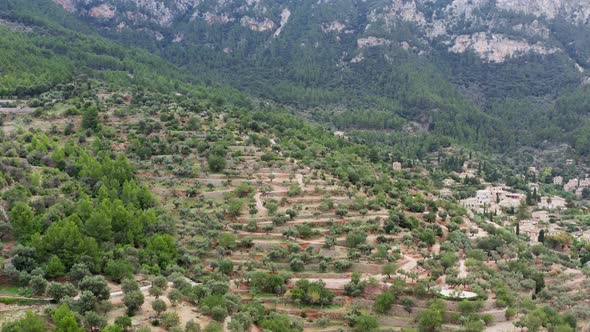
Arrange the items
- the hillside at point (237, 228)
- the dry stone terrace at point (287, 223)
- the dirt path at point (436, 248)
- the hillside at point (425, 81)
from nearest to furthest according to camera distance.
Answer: the hillside at point (237, 228)
the dry stone terrace at point (287, 223)
the dirt path at point (436, 248)
the hillside at point (425, 81)

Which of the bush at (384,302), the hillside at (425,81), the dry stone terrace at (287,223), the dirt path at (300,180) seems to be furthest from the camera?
the hillside at (425,81)

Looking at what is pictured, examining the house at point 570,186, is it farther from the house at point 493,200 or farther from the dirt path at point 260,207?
the dirt path at point 260,207

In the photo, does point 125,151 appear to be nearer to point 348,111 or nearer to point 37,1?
point 348,111

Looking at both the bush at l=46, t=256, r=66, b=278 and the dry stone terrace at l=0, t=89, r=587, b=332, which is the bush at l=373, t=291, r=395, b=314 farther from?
the bush at l=46, t=256, r=66, b=278

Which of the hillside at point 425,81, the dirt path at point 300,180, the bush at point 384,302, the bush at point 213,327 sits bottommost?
the bush at point 213,327

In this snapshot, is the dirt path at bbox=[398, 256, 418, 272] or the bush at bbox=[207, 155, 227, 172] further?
the bush at bbox=[207, 155, 227, 172]

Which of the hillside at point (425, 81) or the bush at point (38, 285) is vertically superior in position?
the hillside at point (425, 81)

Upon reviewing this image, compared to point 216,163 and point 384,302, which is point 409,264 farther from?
point 216,163

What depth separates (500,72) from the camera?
628 feet

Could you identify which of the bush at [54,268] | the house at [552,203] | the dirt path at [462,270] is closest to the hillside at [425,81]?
the house at [552,203]

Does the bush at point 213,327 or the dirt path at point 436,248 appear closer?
the bush at point 213,327

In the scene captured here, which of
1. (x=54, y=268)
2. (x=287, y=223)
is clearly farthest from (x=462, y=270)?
(x=54, y=268)

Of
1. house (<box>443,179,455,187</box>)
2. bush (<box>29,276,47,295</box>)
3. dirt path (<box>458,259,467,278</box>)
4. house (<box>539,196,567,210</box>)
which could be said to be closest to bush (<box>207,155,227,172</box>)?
dirt path (<box>458,259,467,278</box>)

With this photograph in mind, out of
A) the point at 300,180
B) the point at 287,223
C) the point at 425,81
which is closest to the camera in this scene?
the point at 287,223
